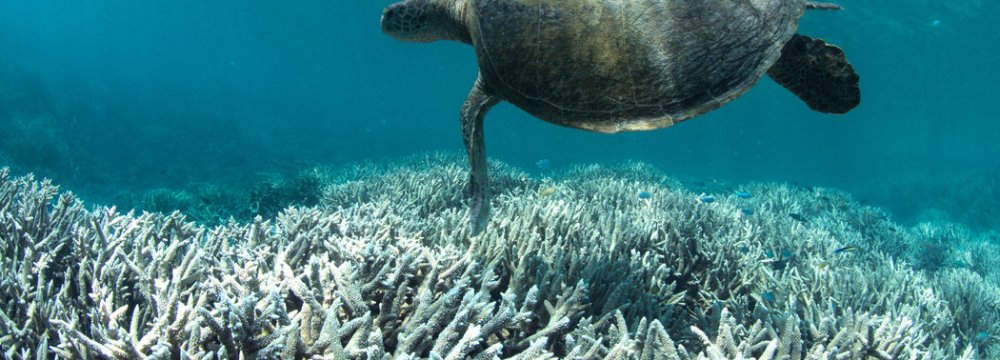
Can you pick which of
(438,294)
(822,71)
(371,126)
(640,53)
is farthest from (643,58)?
(371,126)

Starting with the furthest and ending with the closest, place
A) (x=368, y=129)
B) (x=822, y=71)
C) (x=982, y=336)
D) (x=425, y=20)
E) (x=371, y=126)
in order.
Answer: (x=371, y=126) < (x=368, y=129) < (x=982, y=336) < (x=425, y=20) < (x=822, y=71)

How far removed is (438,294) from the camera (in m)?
2.53

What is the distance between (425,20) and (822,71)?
9.00 ft

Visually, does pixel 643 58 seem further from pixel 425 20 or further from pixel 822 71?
pixel 425 20

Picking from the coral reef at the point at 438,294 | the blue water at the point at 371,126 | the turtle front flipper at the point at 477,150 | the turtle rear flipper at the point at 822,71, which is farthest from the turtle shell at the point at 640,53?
the blue water at the point at 371,126

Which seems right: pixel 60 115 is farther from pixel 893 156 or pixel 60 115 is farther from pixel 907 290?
pixel 893 156

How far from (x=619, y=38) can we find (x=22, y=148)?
19779 mm

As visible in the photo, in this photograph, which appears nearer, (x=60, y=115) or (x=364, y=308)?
(x=364, y=308)

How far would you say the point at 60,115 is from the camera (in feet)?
67.2

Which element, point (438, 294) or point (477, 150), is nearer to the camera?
point (438, 294)

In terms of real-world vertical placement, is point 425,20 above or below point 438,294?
above

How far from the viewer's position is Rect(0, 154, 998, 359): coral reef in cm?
183

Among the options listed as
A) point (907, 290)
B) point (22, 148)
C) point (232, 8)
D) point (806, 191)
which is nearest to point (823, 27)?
point (806, 191)

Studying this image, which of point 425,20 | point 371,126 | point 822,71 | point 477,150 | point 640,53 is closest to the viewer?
point 640,53
